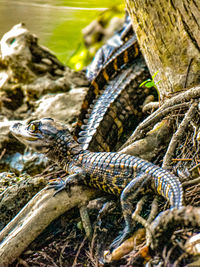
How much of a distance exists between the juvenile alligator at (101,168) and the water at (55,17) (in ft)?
14.6

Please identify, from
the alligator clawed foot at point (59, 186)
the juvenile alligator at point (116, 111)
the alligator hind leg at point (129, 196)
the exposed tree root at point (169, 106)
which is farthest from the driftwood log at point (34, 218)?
the juvenile alligator at point (116, 111)

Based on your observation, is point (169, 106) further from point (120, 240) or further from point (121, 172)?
point (120, 240)

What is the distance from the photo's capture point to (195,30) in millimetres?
3109

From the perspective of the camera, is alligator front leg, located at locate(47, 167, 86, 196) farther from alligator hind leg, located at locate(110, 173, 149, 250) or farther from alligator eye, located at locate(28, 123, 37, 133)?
alligator eye, located at locate(28, 123, 37, 133)

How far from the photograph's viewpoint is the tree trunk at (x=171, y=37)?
3102mm

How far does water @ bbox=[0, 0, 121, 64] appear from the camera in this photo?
7926 millimetres

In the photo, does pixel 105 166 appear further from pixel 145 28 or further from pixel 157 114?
pixel 145 28

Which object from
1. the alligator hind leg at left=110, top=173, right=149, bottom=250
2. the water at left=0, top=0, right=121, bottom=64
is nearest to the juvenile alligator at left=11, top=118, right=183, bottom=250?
the alligator hind leg at left=110, top=173, right=149, bottom=250

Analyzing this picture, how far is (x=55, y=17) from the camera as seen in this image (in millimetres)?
8672

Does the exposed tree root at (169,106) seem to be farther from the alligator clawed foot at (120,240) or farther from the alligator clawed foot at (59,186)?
the alligator clawed foot at (120,240)

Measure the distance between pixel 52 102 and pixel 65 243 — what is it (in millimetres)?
2828

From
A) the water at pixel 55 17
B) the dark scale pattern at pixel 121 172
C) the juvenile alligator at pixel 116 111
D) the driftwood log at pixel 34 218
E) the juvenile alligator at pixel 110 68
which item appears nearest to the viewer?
the dark scale pattern at pixel 121 172

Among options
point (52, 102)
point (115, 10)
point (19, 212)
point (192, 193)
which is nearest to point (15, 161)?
point (52, 102)

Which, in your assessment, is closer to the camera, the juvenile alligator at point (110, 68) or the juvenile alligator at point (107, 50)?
the juvenile alligator at point (110, 68)
